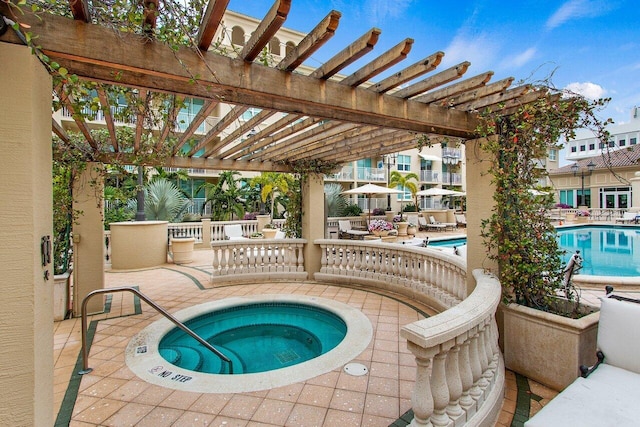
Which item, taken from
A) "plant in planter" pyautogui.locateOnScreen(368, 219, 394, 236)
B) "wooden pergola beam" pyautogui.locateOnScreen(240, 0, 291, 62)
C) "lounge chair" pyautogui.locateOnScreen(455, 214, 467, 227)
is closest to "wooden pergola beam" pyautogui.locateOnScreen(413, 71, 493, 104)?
"wooden pergola beam" pyautogui.locateOnScreen(240, 0, 291, 62)

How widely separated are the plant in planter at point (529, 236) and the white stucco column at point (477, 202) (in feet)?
0.34

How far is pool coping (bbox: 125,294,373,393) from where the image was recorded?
3260mm

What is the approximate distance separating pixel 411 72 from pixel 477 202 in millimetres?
2187

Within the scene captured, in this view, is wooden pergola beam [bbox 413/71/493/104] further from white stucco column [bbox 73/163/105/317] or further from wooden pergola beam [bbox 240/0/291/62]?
white stucco column [bbox 73/163/105/317]

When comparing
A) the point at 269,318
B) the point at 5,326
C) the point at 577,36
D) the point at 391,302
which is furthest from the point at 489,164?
the point at 577,36

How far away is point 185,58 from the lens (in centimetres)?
239

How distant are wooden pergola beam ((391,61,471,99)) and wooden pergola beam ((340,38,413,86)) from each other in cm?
66

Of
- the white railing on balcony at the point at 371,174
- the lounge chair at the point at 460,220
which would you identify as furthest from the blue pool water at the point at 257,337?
the white railing on balcony at the point at 371,174

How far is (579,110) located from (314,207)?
5.34m

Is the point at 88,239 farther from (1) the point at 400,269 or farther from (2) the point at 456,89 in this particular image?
(2) the point at 456,89

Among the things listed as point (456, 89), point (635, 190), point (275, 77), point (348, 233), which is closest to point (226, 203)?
point (348, 233)

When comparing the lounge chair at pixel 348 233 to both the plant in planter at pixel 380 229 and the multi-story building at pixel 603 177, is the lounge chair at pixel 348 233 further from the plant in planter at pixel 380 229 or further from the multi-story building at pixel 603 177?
the multi-story building at pixel 603 177

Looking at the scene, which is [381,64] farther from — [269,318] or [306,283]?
[306,283]

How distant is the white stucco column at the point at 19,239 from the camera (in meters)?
1.76
